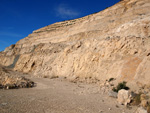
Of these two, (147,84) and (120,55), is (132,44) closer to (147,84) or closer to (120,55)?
(120,55)

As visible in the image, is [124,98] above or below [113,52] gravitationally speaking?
below

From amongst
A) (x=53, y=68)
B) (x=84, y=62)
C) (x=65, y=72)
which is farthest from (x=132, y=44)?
(x=53, y=68)

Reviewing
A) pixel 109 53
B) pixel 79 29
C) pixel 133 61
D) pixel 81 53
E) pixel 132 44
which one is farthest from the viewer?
pixel 79 29

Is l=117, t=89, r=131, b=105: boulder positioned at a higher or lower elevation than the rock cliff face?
lower

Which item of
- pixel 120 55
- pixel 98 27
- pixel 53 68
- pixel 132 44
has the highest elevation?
pixel 98 27

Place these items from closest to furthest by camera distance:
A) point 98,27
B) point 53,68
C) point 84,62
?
1. point 84,62
2. point 53,68
3. point 98,27

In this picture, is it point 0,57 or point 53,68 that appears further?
point 0,57

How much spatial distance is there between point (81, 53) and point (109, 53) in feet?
16.0

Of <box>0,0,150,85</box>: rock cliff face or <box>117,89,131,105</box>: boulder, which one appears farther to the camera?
<box>0,0,150,85</box>: rock cliff face

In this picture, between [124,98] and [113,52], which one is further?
[113,52]

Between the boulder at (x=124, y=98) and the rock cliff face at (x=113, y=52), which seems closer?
the boulder at (x=124, y=98)

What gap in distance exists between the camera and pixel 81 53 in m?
16.9

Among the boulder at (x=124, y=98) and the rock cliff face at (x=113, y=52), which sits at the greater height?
the rock cliff face at (x=113, y=52)

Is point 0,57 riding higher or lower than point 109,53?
higher
